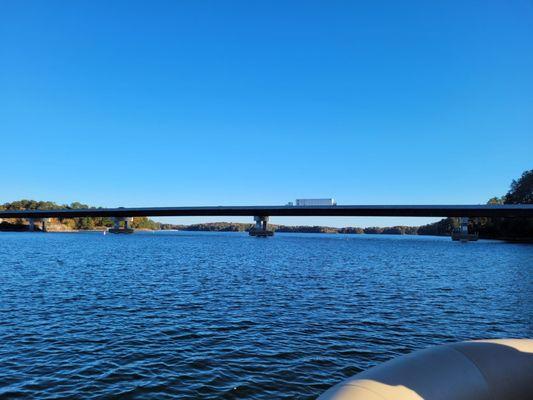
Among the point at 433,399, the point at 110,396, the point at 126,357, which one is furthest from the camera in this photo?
the point at 126,357

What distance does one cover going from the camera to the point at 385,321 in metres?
20.7

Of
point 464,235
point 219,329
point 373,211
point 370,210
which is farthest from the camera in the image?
point 464,235

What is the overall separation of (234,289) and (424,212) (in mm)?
134546

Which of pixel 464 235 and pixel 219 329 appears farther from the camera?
pixel 464 235

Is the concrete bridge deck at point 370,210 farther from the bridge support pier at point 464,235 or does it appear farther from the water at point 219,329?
the water at point 219,329

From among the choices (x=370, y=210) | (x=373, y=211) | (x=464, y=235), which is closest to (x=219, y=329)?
(x=370, y=210)

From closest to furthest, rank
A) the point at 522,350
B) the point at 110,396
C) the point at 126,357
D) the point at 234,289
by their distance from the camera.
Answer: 1. the point at 522,350
2. the point at 110,396
3. the point at 126,357
4. the point at 234,289

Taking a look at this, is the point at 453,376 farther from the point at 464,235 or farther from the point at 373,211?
the point at 464,235

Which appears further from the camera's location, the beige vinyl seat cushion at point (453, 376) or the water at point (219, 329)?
the water at point (219, 329)

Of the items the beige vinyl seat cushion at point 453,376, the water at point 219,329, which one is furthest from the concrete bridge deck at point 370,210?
the beige vinyl seat cushion at point 453,376

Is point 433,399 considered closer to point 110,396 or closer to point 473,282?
point 110,396

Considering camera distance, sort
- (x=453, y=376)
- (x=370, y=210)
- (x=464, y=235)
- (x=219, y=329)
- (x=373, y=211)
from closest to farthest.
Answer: (x=453, y=376)
(x=219, y=329)
(x=370, y=210)
(x=373, y=211)
(x=464, y=235)

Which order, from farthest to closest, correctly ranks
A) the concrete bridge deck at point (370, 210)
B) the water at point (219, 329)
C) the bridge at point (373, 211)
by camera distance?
1. the bridge at point (373, 211)
2. the concrete bridge deck at point (370, 210)
3. the water at point (219, 329)

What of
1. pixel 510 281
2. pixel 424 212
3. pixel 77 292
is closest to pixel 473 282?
pixel 510 281
